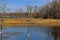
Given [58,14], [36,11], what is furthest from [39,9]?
[58,14]

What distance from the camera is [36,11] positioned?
67.4m

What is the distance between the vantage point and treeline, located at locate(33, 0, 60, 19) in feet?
195

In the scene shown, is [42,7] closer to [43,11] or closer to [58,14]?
[43,11]

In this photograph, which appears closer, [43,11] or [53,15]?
[53,15]

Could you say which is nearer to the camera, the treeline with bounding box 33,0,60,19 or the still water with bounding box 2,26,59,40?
the still water with bounding box 2,26,59,40

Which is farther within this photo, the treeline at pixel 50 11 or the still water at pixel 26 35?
the treeline at pixel 50 11

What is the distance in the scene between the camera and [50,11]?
62375 mm

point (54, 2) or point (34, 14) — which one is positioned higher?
point (54, 2)

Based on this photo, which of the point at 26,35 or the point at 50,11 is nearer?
the point at 26,35

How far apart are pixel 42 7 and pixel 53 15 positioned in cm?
782

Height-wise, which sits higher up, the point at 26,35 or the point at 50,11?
the point at 50,11

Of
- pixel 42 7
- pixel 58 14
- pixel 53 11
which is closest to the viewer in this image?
pixel 58 14

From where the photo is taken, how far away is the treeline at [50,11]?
59.4 m

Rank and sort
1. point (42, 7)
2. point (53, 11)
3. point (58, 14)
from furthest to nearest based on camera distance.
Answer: point (42, 7) < point (53, 11) < point (58, 14)
